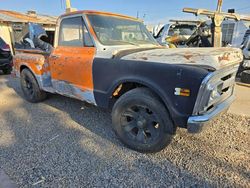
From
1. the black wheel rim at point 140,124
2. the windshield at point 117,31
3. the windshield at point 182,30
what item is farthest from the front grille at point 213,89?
the windshield at point 182,30

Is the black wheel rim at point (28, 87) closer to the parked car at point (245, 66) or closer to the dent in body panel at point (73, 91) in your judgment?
the dent in body panel at point (73, 91)

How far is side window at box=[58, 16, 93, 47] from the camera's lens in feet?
12.2

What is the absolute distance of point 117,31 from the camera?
153 inches

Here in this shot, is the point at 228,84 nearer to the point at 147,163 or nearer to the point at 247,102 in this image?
the point at 147,163

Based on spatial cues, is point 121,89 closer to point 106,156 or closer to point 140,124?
point 140,124

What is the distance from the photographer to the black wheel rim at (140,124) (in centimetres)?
301

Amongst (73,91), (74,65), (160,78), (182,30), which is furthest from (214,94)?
(182,30)

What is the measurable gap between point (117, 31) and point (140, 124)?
1.80 metres

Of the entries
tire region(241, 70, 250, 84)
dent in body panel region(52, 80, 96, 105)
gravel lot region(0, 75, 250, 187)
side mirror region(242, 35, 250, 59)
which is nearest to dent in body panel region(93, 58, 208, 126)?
dent in body panel region(52, 80, 96, 105)

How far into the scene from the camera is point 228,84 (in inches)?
123

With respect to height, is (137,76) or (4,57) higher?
(137,76)

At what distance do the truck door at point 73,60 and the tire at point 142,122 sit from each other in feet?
2.50

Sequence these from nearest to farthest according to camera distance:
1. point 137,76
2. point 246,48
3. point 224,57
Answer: point 224,57, point 137,76, point 246,48

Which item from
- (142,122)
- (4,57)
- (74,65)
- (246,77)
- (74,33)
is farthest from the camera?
(4,57)
